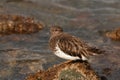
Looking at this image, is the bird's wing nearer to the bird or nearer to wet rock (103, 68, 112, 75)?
Answer: the bird

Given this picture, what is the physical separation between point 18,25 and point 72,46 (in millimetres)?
5827

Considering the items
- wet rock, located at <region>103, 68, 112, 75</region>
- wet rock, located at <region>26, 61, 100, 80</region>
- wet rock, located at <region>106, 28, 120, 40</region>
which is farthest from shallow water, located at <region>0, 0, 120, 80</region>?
wet rock, located at <region>26, 61, 100, 80</region>

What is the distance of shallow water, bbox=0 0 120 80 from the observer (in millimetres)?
12117

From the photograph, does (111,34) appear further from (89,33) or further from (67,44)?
(67,44)

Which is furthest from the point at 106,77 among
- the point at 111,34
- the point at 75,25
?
the point at 75,25

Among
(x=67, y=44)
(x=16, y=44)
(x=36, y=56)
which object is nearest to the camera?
(x=67, y=44)

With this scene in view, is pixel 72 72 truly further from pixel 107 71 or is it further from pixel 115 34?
pixel 115 34

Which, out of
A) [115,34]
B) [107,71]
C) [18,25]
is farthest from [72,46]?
[18,25]

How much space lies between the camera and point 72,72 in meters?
9.67

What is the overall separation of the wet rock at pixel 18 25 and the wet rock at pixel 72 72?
5.35 meters

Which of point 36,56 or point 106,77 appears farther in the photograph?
point 36,56

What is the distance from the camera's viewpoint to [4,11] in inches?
666

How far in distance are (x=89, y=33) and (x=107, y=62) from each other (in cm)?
293

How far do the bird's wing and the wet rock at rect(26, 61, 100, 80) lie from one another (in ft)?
0.79
